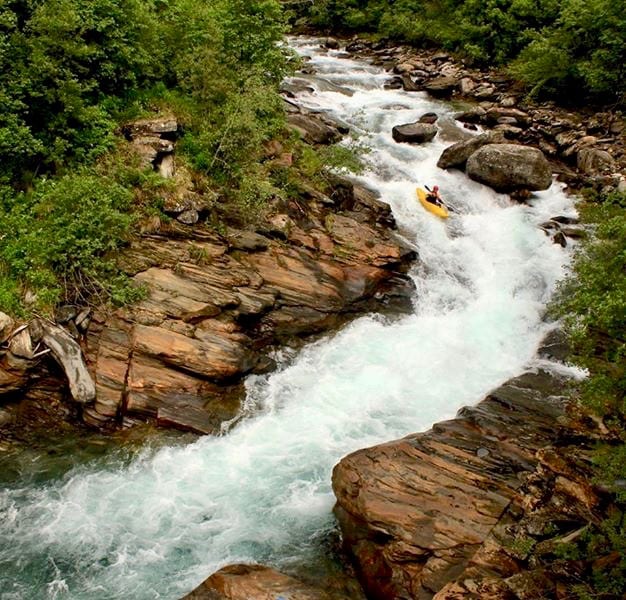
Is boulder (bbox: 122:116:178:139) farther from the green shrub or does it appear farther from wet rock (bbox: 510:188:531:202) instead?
wet rock (bbox: 510:188:531:202)

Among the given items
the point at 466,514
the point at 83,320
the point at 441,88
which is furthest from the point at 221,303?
the point at 441,88

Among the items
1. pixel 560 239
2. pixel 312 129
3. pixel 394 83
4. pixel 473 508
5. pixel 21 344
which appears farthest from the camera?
pixel 394 83

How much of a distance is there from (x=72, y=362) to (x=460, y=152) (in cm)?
1715

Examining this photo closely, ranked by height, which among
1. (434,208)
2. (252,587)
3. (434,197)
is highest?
(434,197)

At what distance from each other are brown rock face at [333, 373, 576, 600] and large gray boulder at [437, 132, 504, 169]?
13.2 metres

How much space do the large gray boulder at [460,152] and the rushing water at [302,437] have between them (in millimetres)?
1695

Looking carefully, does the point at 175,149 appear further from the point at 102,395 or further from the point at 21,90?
the point at 102,395

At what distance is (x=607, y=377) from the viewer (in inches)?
344

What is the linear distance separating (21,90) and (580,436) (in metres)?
14.7

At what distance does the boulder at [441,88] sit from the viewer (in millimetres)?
31062

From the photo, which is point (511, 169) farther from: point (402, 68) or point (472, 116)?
point (402, 68)

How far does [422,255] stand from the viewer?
1817cm

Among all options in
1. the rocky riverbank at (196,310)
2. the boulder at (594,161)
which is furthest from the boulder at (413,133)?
the rocky riverbank at (196,310)

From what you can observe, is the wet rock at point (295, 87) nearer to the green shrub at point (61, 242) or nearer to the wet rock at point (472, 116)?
the wet rock at point (472, 116)
